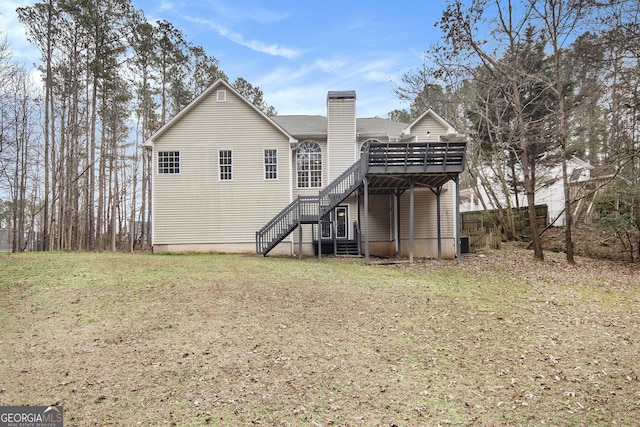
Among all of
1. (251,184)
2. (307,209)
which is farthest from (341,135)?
(251,184)

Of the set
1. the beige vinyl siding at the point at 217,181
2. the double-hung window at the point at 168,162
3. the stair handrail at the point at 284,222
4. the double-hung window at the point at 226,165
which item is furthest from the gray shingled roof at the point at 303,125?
the double-hung window at the point at 168,162

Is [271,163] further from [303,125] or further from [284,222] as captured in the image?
[303,125]

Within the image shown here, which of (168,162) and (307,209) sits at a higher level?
(168,162)

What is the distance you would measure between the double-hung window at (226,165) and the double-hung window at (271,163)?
66.7 inches

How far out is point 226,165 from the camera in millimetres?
18281

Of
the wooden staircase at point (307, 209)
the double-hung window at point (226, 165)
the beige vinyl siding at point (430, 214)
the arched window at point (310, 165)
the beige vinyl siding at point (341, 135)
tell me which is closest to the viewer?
the wooden staircase at point (307, 209)

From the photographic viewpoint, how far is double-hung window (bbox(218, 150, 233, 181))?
18281 mm

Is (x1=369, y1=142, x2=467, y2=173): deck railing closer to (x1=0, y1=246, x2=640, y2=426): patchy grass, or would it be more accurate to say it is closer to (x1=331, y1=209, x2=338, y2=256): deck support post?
(x1=331, y1=209, x2=338, y2=256): deck support post

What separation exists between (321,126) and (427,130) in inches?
218

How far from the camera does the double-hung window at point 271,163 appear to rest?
18.4 meters

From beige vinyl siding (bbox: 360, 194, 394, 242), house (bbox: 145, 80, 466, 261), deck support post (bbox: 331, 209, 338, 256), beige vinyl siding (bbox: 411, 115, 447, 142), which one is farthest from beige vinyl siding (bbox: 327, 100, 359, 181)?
beige vinyl siding (bbox: 411, 115, 447, 142)

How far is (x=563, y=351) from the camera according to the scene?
20.5 ft

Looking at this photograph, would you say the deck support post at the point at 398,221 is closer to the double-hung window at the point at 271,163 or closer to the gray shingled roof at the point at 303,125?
the gray shingled roof at the point at 303,125

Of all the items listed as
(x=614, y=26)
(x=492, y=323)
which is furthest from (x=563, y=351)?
(x=614, y=26)
